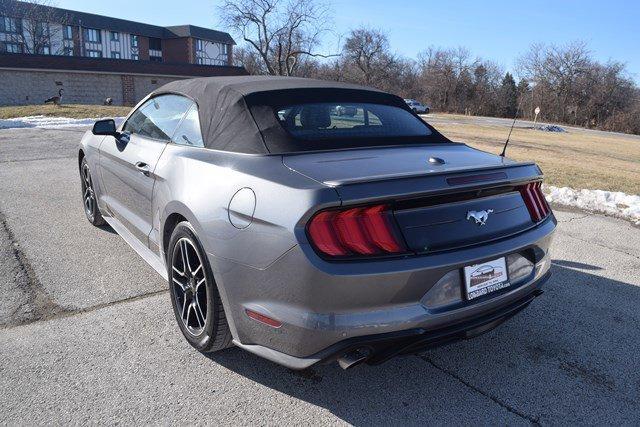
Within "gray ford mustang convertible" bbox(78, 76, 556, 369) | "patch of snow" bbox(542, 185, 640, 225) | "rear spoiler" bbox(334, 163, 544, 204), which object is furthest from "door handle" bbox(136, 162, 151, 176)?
"patch of snow" bbox(542, 185, 640, 225)

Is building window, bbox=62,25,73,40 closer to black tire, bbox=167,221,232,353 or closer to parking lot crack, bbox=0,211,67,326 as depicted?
parking lot crack, bbox=0,211,67,326

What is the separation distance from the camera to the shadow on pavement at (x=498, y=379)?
7.79ft

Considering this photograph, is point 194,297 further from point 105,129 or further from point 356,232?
point 105,129

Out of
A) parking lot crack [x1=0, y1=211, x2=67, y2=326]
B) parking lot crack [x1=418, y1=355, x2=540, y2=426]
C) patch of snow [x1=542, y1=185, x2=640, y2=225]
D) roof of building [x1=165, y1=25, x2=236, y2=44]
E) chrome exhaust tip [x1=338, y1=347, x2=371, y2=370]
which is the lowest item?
parking lot crack [x1=418, y1=355, x2=540, y2=426]

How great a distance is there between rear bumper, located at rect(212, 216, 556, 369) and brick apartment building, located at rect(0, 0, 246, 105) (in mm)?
40373

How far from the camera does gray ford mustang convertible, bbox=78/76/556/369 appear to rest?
6.75 feet

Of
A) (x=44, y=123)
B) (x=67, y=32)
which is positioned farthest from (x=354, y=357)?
(x=67, y=32)

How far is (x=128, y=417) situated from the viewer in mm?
2250

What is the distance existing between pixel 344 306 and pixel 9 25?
269ft

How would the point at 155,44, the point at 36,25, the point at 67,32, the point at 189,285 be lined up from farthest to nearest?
the point at 155,44, the point at 67,32, the point at 36,25, the point at 189,285

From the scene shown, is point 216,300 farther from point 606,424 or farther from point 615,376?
point 615,376

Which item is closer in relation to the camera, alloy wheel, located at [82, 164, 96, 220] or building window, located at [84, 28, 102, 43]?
alloy wheel, located at [82, 164, 96, 220]

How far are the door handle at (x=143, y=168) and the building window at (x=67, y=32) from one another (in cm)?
8046

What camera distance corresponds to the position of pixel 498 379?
2641 millimetres
